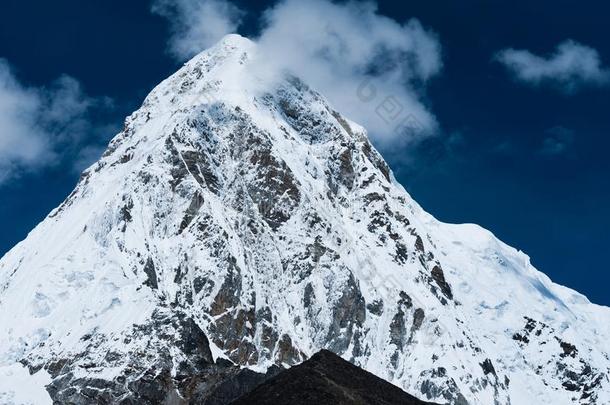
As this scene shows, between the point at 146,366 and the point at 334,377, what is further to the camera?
the point at 146,366

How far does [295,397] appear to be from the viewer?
350 ft

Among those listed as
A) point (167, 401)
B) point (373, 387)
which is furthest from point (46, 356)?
point (373, 387)

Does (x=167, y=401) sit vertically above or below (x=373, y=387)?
above

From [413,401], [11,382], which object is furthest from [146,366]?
[413,401]

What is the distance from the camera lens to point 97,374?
196000mm

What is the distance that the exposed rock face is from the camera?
10738cm

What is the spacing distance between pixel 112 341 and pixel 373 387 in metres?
89.3

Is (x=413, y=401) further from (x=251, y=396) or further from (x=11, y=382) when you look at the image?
(x=11, y=382)

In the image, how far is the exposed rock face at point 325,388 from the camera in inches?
4227

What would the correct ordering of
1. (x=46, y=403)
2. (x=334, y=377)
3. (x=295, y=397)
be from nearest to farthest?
1. (x=295, y=397)
2. (x=334, y=377)
3. (x=46, y=403)

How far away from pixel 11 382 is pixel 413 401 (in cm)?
9404

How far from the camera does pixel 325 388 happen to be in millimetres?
109688

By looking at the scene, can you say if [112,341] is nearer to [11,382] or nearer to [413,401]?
[11,382]

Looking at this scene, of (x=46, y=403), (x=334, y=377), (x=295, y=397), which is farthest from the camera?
(x=46, y=403)
